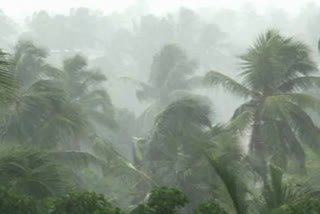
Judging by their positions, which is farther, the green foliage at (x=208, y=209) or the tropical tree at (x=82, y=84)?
the tropical tree at (x=82, y=84)

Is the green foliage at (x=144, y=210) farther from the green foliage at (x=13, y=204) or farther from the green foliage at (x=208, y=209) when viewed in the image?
the green foliage at (x=13, y=204)

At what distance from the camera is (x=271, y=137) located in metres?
13.7

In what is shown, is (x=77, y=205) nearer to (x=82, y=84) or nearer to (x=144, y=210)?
(x=144, y=210)

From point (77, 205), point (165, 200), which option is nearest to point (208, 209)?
point (165, 200)

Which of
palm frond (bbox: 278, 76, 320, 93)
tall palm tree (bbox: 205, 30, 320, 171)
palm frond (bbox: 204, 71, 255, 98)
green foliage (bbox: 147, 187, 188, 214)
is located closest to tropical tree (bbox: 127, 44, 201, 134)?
palm frond (bbox: 204, 71, 255, 98)

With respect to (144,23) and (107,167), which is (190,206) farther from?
(144,23)

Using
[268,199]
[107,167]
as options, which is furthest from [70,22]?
[268,199]

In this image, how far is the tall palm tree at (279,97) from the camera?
44.3ft

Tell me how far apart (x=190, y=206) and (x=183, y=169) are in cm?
110

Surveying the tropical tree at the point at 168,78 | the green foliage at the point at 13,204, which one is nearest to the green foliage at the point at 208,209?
the green foliage at the point at 13,204

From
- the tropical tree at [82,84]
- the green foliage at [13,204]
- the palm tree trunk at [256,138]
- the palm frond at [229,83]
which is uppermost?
the tropical tree at [82,84]

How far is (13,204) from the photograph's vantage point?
244 inches

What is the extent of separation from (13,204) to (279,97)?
28.7 feet

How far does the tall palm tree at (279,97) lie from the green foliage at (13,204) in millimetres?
8397
